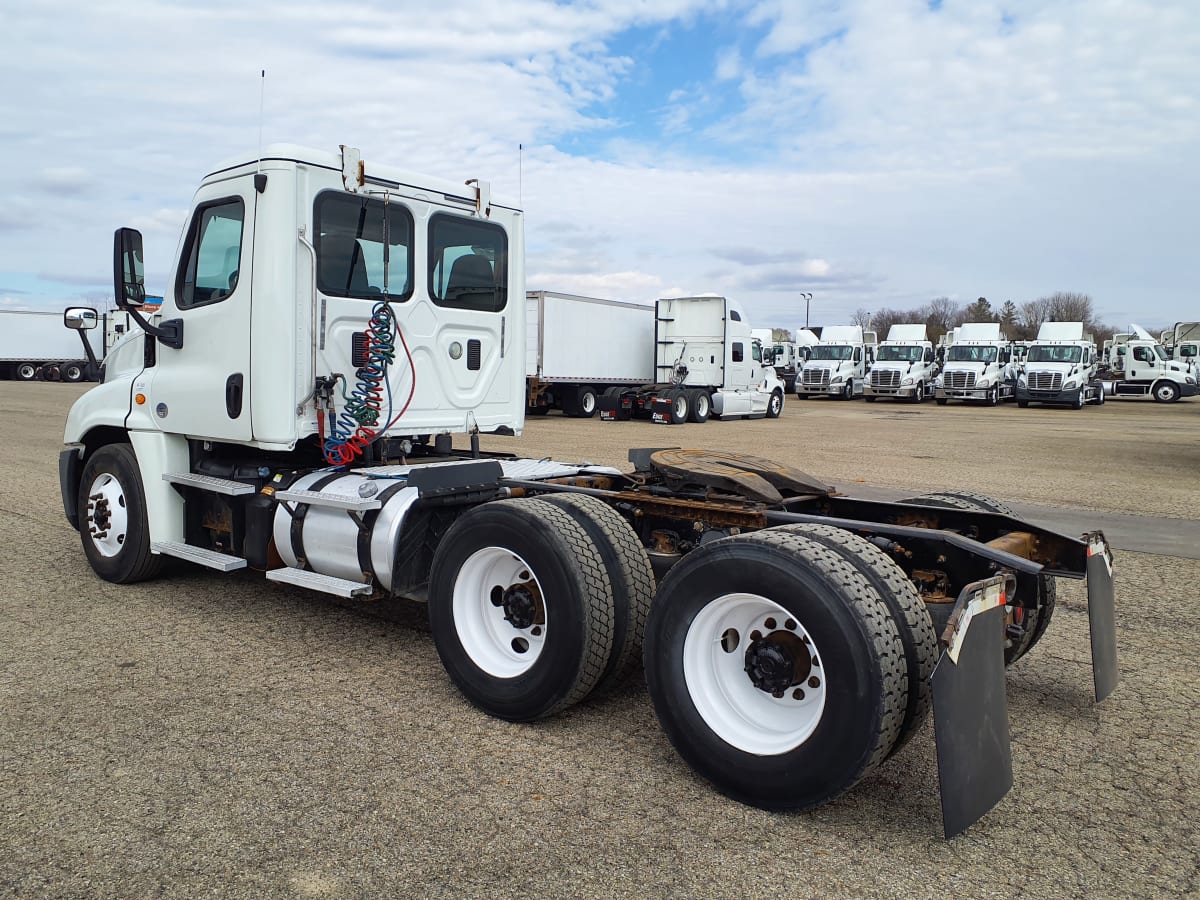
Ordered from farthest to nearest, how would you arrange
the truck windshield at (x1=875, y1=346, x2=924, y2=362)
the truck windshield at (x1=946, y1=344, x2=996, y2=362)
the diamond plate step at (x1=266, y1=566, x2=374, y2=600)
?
the truck windshield at (x1=875, y1=346, x2=924, y2=362) → the truck windshield at (x1=946, y1=344, x2=996, y2=362) → the diamond plate step at (x1=266, y1=566, x2=374, y2=600)

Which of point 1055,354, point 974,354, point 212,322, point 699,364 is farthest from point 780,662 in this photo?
point 1055,354

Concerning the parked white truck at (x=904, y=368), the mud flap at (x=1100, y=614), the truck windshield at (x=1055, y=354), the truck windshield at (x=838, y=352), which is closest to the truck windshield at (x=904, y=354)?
the parked white truck at (x=904, y=368)

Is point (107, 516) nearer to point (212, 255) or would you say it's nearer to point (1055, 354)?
point (212, 255)

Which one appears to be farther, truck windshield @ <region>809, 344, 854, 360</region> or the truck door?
truck windshield @ <region>809, 344, 854, 360</region>

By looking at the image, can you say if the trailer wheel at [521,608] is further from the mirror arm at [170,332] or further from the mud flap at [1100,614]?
the mirror arm at [170,332]

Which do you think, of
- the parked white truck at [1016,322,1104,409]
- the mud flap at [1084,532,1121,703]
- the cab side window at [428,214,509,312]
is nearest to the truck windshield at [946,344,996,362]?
the parked white truck at [1016,322,1104,409]

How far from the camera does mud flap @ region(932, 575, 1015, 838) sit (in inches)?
118

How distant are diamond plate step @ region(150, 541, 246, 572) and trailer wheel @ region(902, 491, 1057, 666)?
3.98 meters

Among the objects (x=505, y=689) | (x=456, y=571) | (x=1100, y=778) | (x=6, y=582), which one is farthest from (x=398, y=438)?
(x=1100, y=778)

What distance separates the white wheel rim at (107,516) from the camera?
6.50 meters

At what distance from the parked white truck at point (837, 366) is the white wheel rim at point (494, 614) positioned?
38480 millimetres

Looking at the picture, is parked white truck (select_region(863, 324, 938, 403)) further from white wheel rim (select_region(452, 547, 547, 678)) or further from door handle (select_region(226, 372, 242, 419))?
white wheel rim (select_region(452, 547, 547, 678))

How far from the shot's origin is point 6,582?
6660 mm

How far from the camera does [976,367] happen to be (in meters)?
36.8
